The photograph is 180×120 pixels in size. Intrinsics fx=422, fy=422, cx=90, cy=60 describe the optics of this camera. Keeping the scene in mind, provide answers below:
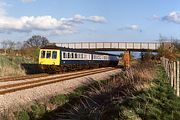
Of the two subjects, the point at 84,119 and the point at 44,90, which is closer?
the point at 84,119

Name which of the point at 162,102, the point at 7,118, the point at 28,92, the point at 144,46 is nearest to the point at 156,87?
the point at 162,102

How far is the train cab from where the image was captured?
38469 mm

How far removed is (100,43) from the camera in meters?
94.2

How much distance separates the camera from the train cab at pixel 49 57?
1515 inches

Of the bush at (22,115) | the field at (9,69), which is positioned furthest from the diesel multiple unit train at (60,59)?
the bush at (22,115)

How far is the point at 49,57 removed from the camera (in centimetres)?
3906

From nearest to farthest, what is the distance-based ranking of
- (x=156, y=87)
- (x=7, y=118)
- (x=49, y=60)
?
(x=7, y=118), (x=156, y=87), (x=49, y=60)

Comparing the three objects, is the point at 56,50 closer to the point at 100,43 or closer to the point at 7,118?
the point at 7,118

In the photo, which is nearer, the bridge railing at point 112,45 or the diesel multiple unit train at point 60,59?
the diesel multiple unit train at point 60,59

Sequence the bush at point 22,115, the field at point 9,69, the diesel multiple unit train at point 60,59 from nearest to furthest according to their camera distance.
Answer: the bush at point 22,115
the field at point 9,69
the diesel multiple unit train at point 60,59

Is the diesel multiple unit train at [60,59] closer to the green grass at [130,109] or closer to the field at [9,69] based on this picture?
the field at [9,69]

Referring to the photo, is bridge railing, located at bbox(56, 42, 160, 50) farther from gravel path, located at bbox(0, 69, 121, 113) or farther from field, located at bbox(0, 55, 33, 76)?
gravel path, located at bbox(0, 69, 121, 113)

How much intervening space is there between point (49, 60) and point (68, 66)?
2960 mm

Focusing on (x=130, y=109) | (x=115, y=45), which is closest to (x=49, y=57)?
(x=130, y=109)
